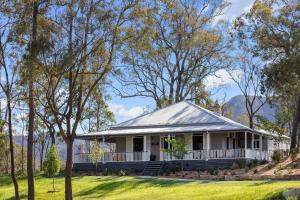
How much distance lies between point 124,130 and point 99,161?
331 cm

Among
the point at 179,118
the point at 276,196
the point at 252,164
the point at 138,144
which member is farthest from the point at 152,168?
the point at 276,196

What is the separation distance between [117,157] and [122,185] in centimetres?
1065

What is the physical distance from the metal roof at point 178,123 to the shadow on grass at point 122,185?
326 inches

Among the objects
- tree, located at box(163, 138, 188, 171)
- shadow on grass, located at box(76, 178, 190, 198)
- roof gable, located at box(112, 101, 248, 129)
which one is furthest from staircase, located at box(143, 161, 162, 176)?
shadow on grass, located at box(76, 178, 190, 198)

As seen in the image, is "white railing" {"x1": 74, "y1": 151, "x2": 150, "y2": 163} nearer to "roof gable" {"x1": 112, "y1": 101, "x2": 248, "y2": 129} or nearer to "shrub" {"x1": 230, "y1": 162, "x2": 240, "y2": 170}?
"roof gable" {"x1": 112, "y1": 101, "x2": 248, "y2": 129}

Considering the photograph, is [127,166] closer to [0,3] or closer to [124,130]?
[124,130]

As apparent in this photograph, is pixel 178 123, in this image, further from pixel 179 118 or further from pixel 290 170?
pixel 290 170

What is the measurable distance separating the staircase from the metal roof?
2.32m

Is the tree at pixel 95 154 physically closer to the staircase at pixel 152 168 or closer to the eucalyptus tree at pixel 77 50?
the staircase at pixel 152 168

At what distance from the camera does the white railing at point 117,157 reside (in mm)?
45469

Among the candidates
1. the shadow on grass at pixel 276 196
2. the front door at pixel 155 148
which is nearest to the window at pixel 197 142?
the front door at pixel 155 148

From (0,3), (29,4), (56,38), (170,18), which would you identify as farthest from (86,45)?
(170,18)

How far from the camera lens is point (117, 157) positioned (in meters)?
46.3

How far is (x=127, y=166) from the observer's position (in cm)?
4541
